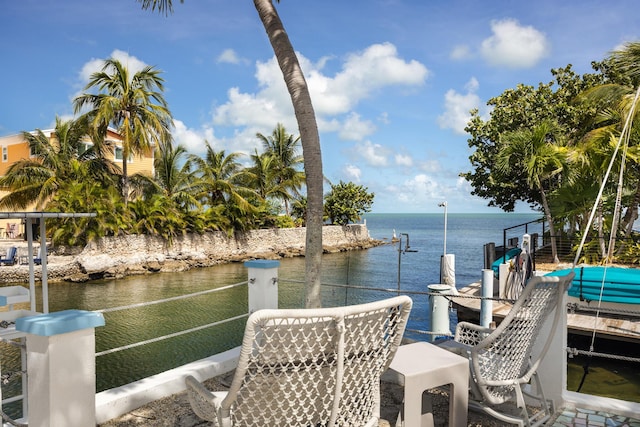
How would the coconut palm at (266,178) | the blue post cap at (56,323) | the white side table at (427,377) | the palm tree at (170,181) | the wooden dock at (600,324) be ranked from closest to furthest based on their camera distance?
the blue post cap at (56,323) → the white side table at (427,377) → the wooden dock at (600,324) → the palm tree at (170,181) → the coconut palm at (266,178)

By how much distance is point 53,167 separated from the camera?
2148cm

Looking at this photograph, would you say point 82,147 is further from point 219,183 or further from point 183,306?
point 183,306

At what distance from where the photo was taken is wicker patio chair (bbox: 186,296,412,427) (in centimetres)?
160

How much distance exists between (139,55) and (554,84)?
739 inches

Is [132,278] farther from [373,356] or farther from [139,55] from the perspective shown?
[373,356]

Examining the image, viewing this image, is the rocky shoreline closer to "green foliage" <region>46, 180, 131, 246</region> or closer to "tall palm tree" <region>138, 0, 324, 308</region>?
"green foliage" <region>46, 180, 131, 246</region>

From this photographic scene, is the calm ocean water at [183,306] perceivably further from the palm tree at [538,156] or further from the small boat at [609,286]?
the palm tree at [538,156]

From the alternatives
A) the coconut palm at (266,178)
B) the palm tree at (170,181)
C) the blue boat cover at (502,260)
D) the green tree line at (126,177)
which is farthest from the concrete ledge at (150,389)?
the coconut palm at (266,178)

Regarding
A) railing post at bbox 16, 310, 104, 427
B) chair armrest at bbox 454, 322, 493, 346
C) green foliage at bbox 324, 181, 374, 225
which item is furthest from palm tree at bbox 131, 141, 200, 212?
railing post at bbox 16, 310, 104, 427

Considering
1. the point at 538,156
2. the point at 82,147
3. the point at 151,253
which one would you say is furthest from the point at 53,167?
the point at 538,156

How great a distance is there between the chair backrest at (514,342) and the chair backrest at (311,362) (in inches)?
31.5

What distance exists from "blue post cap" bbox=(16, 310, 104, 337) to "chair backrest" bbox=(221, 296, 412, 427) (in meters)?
0.94

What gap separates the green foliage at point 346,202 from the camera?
33.9 m

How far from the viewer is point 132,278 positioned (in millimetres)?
19969
